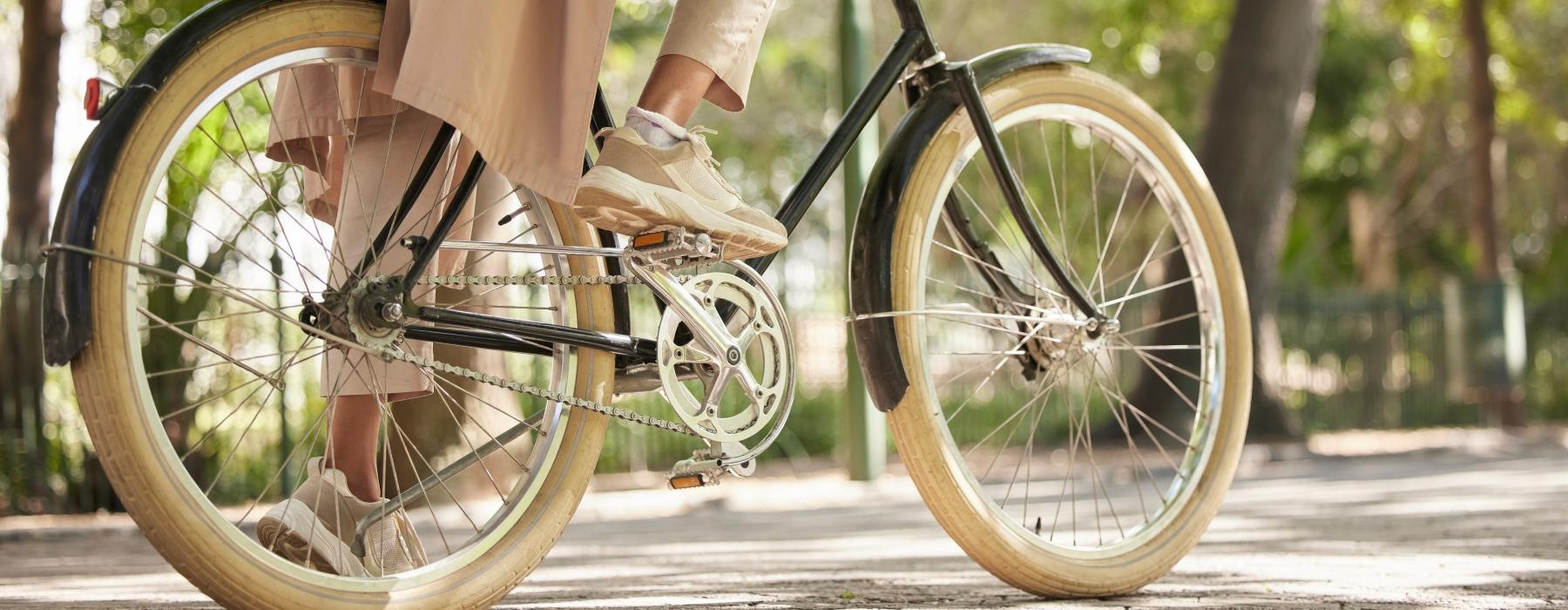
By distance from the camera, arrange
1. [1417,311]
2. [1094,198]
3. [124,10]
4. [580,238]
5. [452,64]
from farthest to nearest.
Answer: [1417,311] → [124,10] → [1094,198] → [580,238] → [452,64]

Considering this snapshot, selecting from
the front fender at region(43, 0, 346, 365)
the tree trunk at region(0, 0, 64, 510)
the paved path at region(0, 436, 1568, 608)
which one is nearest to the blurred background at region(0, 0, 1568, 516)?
the tree trunk at region(0, 0, 64, 510)

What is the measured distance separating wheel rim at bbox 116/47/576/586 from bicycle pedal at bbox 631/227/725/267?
0.55ft

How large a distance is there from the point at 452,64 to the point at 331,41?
191mm

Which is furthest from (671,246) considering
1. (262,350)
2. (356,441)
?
(262,350)

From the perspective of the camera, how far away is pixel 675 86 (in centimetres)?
249

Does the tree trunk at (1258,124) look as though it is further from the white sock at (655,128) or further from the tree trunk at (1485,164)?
the white sock at (655,128)

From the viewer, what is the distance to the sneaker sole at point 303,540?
226cm

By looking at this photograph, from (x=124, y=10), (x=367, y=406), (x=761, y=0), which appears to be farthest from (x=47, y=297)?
(x=124, y=10)

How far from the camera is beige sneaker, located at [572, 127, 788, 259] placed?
228 cm

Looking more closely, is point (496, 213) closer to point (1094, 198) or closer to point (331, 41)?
point (331, 41)

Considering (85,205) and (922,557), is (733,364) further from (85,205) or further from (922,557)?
(922,557)

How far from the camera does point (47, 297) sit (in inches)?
73.7

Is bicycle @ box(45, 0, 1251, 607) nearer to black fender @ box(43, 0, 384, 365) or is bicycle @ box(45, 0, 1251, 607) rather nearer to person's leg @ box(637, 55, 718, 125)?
black fender @ box(43, 0, 384, 365)

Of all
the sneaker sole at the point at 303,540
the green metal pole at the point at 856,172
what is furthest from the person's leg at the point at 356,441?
the green metal pole at the point at 856,172
